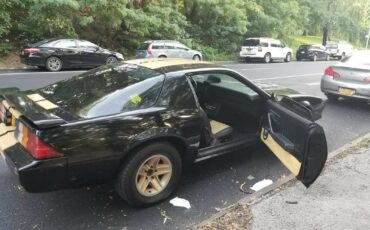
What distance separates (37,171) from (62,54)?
43.4 feet

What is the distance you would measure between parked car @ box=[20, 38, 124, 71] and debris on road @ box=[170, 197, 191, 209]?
Answer: 40.9ft

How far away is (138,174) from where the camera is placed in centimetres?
379

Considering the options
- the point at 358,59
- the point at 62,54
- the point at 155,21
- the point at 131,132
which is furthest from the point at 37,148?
the point at 155,21

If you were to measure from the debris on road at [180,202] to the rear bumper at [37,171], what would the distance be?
120cm

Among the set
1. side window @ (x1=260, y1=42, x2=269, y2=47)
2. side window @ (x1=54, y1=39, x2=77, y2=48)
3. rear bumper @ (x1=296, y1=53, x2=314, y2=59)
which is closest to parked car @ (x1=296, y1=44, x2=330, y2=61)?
rear bumper @ (x1=296, y1=53, x2=314, y2=59)

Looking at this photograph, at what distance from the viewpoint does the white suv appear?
1008 inches

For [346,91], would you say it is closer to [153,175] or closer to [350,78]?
[350,78]

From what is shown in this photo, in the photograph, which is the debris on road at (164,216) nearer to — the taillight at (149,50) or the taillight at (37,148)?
the taillight at (37,148)

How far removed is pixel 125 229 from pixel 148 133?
3.00ft

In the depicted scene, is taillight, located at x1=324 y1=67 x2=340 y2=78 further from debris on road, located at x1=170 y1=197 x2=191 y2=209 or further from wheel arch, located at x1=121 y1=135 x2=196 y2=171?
debris on road, located at x1=170 y1=197 x2=191 y2=209

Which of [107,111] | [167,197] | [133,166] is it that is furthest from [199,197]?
[107,111]

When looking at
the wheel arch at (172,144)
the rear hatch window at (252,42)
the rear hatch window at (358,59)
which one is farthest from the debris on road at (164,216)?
the rear hatch window at (252,42)

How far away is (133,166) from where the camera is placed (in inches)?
145

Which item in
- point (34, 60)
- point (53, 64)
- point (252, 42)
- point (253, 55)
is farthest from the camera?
point (252, 42)
